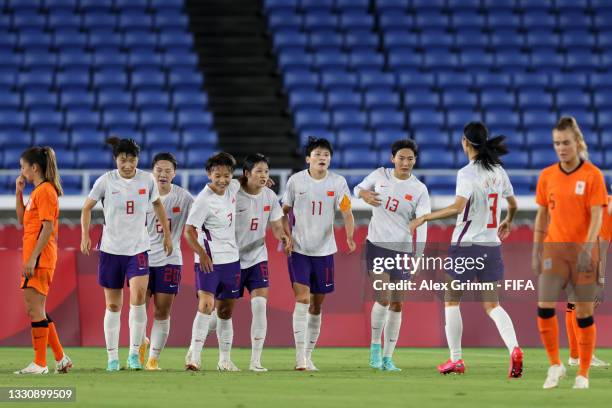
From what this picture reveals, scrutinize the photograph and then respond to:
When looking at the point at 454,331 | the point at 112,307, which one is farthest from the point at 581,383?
the point at 112,307

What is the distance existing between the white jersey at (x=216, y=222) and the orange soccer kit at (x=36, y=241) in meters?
1.38

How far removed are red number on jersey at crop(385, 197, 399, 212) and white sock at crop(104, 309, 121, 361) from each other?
8.96 ft

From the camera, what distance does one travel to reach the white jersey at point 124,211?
11023mm

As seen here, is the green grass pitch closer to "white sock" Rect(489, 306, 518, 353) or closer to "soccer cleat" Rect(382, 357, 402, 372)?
"soccer cleat" Rect(382, 357, 402, 372)

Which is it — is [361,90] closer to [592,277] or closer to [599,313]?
[599,313]

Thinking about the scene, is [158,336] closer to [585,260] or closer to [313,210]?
[313,210]

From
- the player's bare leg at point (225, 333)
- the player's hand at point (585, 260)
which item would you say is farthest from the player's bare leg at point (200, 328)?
the player's hand at point (585, 260)

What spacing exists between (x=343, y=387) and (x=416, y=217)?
2.63m

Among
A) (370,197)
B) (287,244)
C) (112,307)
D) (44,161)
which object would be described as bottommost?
(112,307)

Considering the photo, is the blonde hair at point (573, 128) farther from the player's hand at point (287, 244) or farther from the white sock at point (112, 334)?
the white sock at point (112, 334)

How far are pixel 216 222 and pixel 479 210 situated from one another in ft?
7.93

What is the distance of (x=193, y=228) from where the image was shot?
11.1 meters

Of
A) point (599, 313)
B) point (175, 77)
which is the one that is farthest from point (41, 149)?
point (175, 77)

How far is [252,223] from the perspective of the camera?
11.4 meters
